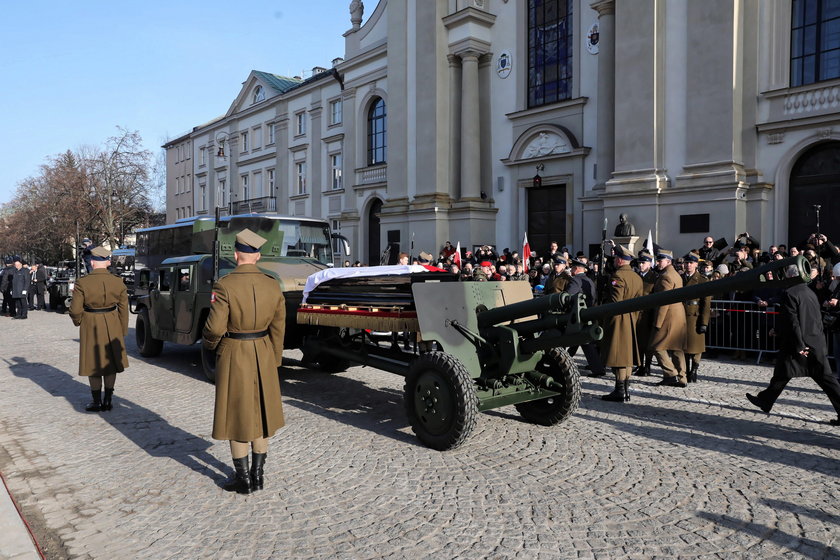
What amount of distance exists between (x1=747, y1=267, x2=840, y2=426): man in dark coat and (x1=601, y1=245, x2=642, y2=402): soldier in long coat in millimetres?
1636

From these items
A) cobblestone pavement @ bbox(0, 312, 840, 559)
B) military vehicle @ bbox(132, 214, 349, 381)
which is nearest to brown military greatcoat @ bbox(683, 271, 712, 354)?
cobblestone pavement @ bbox(0, 312, 840, 559)

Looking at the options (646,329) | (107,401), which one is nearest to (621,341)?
(646,329)

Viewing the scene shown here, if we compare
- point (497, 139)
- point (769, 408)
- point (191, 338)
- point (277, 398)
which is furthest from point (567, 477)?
point (497, 139)

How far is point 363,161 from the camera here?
98.3 feet

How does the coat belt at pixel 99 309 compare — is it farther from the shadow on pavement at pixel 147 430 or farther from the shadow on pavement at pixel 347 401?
the shadow on pavement at pixel 347 401

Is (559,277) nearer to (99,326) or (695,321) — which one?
(695,321)

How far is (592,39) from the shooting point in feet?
65.3

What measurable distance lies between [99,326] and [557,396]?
4.94 meters

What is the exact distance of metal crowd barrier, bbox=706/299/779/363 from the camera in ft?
35.3

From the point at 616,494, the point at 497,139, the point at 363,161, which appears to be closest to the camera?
the point at 616,494

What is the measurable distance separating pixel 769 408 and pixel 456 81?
19049mm

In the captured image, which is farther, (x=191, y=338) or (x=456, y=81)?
(x=456, y=81)

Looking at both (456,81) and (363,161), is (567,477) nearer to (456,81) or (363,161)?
(456,81)

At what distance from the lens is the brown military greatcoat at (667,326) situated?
28.6 ft
